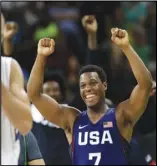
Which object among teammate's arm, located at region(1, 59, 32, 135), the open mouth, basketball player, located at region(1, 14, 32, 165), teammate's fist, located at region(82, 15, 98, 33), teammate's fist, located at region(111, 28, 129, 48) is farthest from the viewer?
teammate's fist, located at region(82, 15, 98, 33)

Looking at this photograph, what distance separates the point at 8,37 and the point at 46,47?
1.42 ft

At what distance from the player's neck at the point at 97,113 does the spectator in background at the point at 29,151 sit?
24cm

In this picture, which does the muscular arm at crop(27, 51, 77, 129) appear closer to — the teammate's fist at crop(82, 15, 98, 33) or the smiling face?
the smiling face

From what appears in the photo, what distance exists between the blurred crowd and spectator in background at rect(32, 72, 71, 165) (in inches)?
1.3

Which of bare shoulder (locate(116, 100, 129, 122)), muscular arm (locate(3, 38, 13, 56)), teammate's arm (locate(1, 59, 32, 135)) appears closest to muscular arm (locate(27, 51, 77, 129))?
bare shoulder (locate(116, 100, 129, 122))

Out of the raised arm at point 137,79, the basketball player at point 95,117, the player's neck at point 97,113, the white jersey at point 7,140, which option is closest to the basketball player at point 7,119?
the white jersey at point 7,140

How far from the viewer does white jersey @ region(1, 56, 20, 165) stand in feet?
6.31

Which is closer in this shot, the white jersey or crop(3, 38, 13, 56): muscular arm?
the white jersey

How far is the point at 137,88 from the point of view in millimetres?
1729

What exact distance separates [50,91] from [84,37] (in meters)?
0.41

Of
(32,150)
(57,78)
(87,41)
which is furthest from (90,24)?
(32,150)

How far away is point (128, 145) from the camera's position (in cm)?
183

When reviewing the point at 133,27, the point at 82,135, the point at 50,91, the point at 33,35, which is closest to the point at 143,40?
the point at 133,27

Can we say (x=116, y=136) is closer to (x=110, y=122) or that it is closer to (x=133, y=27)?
(x=110, y=122)
